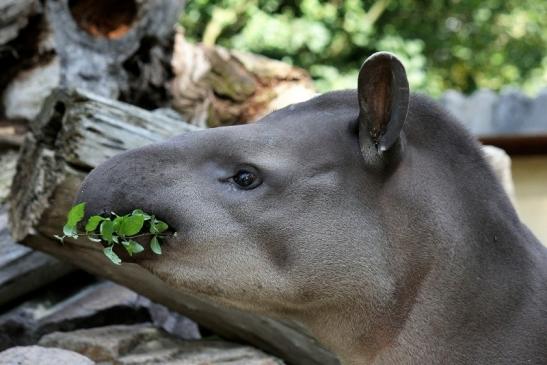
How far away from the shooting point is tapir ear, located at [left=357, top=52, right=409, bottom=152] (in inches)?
109

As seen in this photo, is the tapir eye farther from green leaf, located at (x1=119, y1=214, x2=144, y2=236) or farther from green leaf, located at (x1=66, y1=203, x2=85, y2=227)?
green leaf, located at (x1=66, y1=203, x2=85, y2=227)

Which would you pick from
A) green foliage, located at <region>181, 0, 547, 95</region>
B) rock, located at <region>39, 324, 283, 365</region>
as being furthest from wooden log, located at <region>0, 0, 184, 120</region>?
green foliage, located at <region>181, 0, 547, 95</region>

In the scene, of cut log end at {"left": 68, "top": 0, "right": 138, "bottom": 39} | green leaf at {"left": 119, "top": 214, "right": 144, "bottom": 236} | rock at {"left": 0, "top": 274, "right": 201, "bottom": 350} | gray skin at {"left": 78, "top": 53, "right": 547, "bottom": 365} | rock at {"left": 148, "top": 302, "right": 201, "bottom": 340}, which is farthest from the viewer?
cut log end at {"left": 68, "top": 0, "right": 138, "bottom": 39}

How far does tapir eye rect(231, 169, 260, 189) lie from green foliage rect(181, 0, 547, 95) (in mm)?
8313

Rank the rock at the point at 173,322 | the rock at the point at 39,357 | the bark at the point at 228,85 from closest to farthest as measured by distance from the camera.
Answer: the rock at the point at 39,357, the rock at the point at 173,322, the bark at the point at 228,85

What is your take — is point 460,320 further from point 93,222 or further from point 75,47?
point 75,47

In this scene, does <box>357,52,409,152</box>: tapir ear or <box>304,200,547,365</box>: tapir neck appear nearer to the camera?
<box>357,52,409,152</box>: tapir ear

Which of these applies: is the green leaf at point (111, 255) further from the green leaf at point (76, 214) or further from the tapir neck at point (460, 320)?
the tapir neck at point (460, 320)

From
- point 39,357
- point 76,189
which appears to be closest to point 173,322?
point 76,189

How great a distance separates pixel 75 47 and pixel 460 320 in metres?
3.19

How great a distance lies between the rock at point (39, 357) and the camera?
3.29 metres

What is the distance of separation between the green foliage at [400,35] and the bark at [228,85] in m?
4.61

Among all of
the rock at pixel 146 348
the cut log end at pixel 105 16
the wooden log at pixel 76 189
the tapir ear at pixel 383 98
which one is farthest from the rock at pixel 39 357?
the cut log end at pixel 105 16

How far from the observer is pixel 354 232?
2838mm
